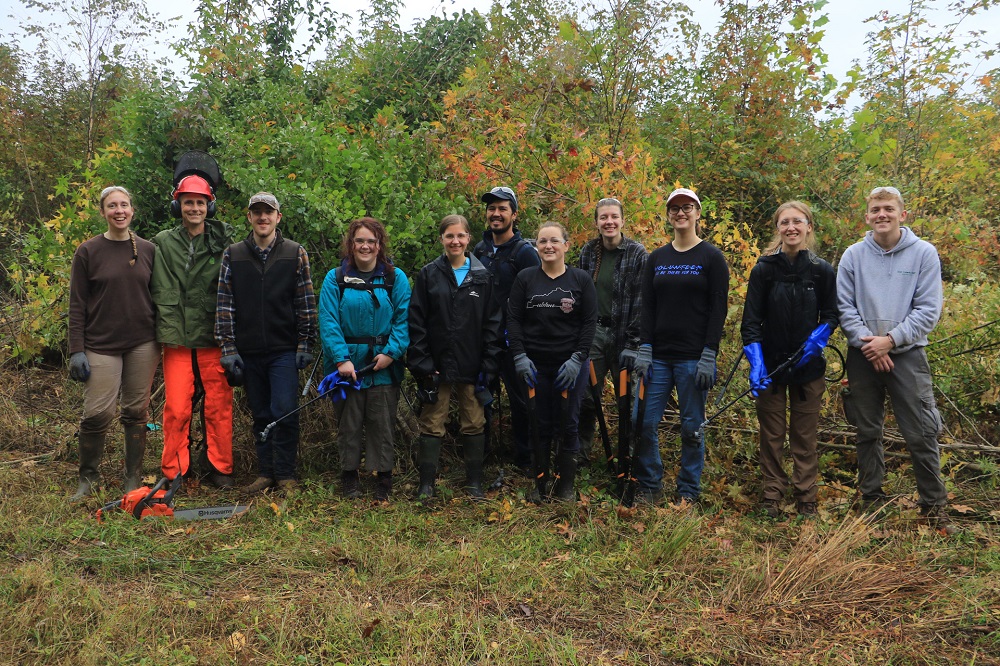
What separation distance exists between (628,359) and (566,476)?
2.96 ft

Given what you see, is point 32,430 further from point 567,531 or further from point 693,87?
point 693,87

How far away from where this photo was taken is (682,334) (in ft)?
15.5

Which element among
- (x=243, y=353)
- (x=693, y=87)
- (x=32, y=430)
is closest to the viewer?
(x=243, y=353)

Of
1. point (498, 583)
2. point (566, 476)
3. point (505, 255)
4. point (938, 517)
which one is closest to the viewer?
point (498, 583)

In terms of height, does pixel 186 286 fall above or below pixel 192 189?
below

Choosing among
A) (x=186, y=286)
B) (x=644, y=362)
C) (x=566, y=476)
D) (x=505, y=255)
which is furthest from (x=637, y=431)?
(x=186, y=286)

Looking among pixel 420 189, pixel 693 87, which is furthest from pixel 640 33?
pixel 420 189

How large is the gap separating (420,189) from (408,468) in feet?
7.53

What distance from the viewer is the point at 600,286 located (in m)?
5.37

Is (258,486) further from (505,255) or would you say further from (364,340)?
(505,255)

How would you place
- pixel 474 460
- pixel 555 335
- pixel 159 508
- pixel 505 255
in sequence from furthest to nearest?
1. pixel 505 255
2. pixel 474 460
3. pixel 555 335
4. pixel 159 508

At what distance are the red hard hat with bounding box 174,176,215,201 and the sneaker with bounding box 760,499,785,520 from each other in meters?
4.46

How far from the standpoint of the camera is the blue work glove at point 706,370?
4598 mm

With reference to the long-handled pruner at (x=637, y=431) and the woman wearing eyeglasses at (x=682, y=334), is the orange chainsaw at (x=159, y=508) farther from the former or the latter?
the woman wearing eyeglasses at (x=682, y=334)
